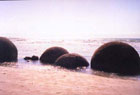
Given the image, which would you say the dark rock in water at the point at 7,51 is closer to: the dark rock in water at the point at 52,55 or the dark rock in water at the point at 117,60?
the dark rock in water at the point at 52,55

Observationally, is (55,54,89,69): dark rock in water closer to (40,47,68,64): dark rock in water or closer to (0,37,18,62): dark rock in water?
(40,47,68,64): dark rock in water

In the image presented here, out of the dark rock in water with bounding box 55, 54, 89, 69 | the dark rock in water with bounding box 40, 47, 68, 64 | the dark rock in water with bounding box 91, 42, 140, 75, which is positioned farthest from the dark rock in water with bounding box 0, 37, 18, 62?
the dark rock in water with bounding box 91, 42, 140, 75

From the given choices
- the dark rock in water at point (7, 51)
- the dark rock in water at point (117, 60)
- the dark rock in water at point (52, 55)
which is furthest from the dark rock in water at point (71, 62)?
the dark rock in water at point (7, 51)

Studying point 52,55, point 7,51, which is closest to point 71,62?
point 52,55

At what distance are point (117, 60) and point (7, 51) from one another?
9.74m

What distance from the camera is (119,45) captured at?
13375mm

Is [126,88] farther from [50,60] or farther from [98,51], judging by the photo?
[50,60]

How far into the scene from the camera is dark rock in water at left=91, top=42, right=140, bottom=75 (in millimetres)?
12422

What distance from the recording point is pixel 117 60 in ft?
41.2

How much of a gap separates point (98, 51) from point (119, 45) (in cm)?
139

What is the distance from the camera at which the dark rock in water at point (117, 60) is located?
1242 centimetres

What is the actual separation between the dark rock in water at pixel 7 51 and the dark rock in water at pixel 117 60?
25.8 feet

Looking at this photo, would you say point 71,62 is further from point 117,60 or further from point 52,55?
point 52,55

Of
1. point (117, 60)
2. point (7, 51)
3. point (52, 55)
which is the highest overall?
point (117, 60)
